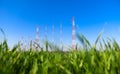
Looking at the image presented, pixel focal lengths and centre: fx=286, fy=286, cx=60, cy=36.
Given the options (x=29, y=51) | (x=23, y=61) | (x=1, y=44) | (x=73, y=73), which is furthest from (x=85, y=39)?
(x=29, y=51)

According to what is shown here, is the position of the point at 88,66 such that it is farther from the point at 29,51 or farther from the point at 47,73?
the point at 29,51

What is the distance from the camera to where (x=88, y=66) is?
11.1 ft

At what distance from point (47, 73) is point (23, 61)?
106 cm

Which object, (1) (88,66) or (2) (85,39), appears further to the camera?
(2) (85,39)

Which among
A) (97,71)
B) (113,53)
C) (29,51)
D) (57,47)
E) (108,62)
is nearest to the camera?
(97,71)

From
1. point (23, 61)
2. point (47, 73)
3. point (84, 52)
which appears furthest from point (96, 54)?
point (23, 61)

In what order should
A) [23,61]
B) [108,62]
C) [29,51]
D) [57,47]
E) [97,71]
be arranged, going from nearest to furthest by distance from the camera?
1. [97,71]
2. [108,62]
3. [57,47]
4. [23,61]
5. [29,51]

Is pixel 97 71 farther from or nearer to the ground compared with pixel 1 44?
nearer to the ground

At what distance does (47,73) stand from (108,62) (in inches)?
29.4

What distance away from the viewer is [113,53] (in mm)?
3863

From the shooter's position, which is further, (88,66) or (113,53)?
(113,53)

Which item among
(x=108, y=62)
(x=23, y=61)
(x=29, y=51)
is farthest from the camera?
(x=29, y=51)

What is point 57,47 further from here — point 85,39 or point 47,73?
point 47,73

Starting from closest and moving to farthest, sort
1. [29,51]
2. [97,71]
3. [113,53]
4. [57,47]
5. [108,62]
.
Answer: [97,71], [108,62], [113,53], [57,47], [29,51]
